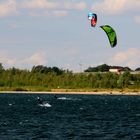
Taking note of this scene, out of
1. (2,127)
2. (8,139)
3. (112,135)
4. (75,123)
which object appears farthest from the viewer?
(75,123)

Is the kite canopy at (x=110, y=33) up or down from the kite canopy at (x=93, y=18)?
down

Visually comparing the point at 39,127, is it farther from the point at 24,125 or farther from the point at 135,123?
the point at 135,123

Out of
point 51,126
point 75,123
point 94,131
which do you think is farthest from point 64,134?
point 75,123

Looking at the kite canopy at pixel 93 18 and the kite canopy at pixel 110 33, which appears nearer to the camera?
the kite canopy at pixel 110 33

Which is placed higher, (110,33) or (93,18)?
(93,18)

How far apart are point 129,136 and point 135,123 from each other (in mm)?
13937

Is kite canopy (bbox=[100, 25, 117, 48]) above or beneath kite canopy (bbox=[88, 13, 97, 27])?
beneath

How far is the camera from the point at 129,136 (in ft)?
→ 183

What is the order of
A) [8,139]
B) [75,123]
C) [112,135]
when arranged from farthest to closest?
[75,123] < [112,135] < [8,139]

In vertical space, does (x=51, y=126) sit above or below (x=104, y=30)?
below

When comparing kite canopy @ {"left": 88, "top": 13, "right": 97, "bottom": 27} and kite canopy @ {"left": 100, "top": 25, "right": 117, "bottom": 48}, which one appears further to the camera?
kite canopy @ {"left": 88, "top": 13, "right": 97, "bottom": 27}

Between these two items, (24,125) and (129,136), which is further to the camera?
(24,125)

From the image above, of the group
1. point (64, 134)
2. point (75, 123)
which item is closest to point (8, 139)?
point (64, 134)

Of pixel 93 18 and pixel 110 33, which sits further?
pixel 93 18
